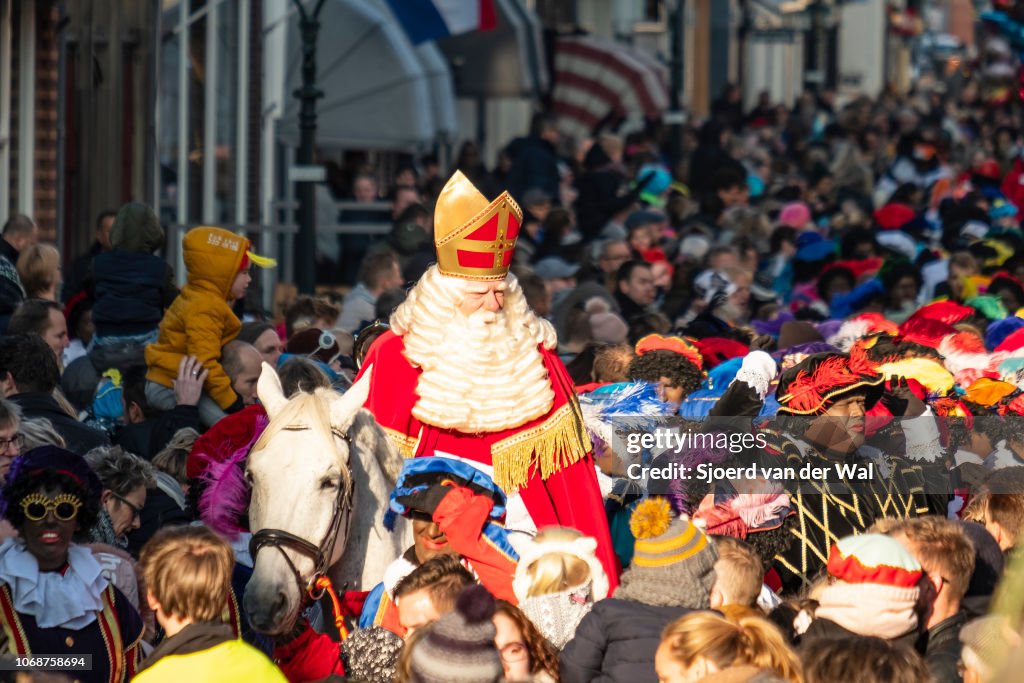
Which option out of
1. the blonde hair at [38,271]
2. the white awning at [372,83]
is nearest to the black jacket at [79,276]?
the blonde hair at [38,271]

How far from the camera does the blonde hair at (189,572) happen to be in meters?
5.66

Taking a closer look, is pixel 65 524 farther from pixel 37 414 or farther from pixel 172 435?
pixel 172 435

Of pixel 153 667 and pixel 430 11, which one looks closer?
pixel 153 667

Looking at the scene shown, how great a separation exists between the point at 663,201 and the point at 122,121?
7.78 m

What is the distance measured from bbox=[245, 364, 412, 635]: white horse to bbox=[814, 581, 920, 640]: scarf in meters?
1.57

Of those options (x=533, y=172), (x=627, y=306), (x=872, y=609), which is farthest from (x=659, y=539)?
(x=533, y=172)

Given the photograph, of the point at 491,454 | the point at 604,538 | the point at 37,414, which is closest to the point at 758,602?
the point at 604,538

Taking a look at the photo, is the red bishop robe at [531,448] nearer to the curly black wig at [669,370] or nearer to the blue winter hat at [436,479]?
the blue winter hat at [436,479]

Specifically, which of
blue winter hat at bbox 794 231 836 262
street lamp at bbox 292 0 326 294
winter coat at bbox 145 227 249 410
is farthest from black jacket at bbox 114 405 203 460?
blue winter hat at bbox 794 231 836 262

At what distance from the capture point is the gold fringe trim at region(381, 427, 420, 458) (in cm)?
748

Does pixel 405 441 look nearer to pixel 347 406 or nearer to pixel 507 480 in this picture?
pixel 507 480

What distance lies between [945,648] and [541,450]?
1.79 metres

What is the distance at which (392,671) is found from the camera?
603cm

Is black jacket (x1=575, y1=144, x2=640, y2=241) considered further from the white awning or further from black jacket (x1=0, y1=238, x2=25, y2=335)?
black jacket (x1=0, y1=238, x2=25, y2=335)
